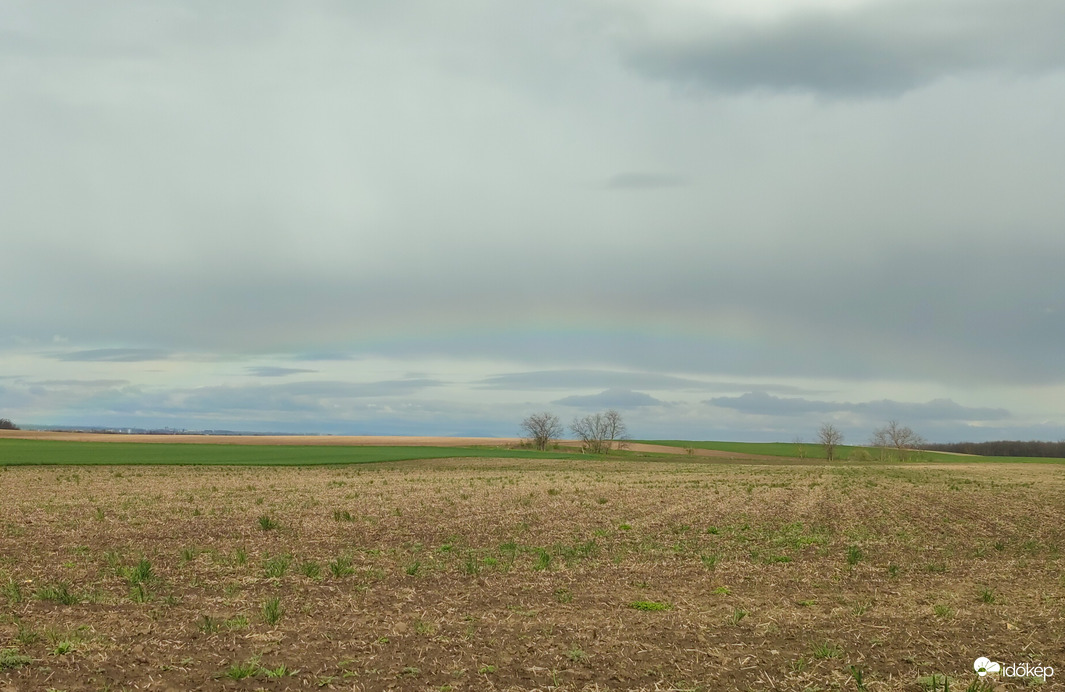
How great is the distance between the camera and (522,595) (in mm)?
15266

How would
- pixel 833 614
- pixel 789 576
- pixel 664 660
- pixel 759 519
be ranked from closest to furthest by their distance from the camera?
pixel 664 660 < pixel 833 614 < pixel 789 576 < pixel 759 519

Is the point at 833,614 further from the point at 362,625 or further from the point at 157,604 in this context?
the point at 157,604

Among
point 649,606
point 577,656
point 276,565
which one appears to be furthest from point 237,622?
point 649,606

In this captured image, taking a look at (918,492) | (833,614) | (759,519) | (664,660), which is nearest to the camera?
(664,660)

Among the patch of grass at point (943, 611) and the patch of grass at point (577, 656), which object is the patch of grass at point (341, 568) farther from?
the patch of grass at point (943, 611)

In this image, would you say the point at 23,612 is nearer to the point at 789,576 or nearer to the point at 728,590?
the point at 728,590

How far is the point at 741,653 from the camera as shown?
11.3 m

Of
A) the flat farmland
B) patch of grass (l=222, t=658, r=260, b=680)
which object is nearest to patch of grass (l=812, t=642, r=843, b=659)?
the flat farmland

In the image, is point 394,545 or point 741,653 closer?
point 741,653

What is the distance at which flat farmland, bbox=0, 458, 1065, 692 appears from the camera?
10.5 metres

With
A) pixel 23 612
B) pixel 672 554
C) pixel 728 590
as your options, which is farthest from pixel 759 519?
pixel 23 612

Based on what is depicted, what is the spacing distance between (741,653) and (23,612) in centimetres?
1180

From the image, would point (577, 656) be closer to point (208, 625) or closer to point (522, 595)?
point (522, 595)

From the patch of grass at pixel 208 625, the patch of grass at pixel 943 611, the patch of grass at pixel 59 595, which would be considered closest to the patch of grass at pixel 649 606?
the patch of grass at pixel 943 611
